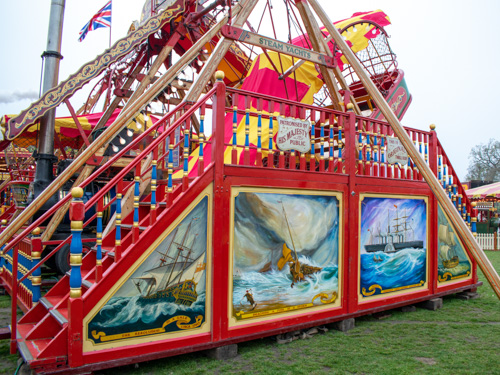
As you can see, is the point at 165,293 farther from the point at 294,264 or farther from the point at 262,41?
the point at 262,41

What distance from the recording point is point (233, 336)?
4.67 meters

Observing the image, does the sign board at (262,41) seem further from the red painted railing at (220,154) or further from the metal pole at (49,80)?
the metal pole at (49,80)

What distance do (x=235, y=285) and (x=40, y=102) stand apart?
4.59 m

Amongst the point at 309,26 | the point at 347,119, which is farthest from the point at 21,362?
the point at 309,26

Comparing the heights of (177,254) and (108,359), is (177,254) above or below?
above

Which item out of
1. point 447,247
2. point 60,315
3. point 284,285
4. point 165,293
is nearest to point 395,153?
point 447,247

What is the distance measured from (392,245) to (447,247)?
1.67 metres

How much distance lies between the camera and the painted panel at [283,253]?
191 inches

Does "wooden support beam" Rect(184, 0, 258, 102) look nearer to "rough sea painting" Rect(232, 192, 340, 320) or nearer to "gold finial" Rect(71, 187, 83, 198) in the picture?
"rough sea painting" Rect(232, 192, 340, 320)

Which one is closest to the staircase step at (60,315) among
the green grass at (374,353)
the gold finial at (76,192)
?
the green grass at (374,353)

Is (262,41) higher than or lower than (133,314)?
higher

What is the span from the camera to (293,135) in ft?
17.6

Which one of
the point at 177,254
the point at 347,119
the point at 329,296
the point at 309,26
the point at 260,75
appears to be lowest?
the point at 329,296

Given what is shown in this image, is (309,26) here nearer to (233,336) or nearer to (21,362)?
(233,336)
